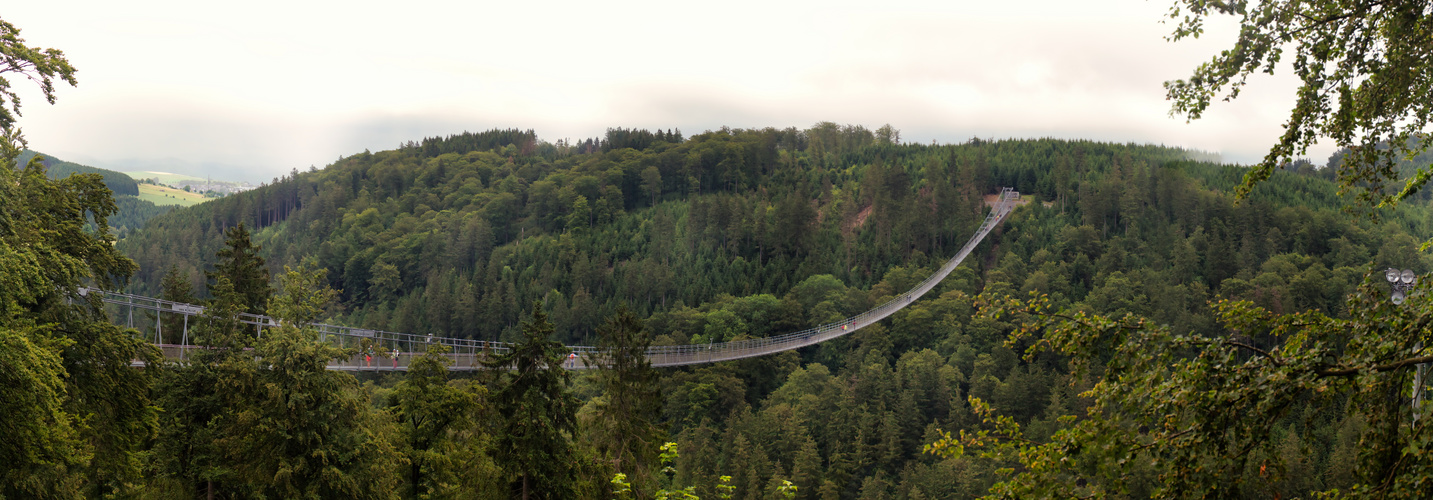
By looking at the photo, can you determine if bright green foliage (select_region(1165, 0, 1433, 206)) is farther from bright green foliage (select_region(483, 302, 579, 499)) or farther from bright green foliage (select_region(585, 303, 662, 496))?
bright green foliage (select_region(585, 303, 662, 496))

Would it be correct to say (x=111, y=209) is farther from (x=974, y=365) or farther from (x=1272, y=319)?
(x=974, y=365)

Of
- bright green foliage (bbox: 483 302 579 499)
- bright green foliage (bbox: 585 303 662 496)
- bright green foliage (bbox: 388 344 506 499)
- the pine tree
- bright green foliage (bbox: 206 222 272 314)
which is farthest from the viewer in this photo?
→ bright green foliage (bbox: 585 303 662 496)

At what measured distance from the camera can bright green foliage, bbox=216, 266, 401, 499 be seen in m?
14.4

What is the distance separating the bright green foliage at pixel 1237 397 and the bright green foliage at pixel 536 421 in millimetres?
13819

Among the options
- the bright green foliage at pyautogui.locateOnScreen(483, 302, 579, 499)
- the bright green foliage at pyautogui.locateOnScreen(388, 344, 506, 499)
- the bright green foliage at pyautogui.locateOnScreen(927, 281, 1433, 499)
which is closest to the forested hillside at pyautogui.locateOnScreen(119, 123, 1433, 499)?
the bright green foliage at pyautogui.locateOnScreen(483, 302, 579, 499)

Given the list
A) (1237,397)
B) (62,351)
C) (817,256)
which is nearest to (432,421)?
(62,351)

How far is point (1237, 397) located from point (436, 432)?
18.1m

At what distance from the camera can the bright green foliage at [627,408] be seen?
78.6ft

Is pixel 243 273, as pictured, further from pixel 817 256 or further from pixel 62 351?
pixel 817 256

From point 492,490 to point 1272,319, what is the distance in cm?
1609

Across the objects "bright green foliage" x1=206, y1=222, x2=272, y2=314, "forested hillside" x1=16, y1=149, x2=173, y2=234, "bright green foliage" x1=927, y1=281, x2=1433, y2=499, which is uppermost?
"bright green foliage" x1=927, y1=281, x2=1433, y2=499

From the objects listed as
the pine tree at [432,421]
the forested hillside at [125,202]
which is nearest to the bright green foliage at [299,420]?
the pine tree at [432,421]

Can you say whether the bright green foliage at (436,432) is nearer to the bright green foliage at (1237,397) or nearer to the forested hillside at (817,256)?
the bright green foliage at (1237,397)

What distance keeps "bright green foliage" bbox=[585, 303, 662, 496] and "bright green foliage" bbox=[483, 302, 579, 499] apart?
4.24 meters
